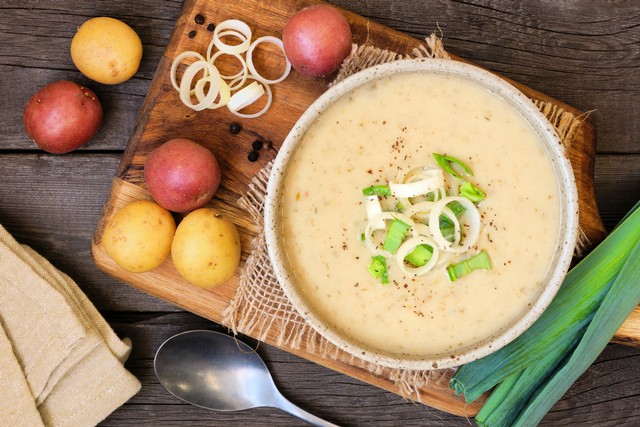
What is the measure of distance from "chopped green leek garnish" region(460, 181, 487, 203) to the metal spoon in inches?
30.4

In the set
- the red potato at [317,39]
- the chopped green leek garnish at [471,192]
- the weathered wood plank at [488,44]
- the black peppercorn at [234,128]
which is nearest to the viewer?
the chopped green leek garnish at [471,192]

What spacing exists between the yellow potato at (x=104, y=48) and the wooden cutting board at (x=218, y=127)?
0.36 feet

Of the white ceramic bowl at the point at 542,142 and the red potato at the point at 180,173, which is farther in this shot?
the red potato at the point at 180,173

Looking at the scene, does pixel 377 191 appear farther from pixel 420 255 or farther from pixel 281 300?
pixel 281 300

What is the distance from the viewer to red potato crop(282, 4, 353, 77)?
1.51m

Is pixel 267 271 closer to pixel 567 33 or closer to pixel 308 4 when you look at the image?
pixel 308 4

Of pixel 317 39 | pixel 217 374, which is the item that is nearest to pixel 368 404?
pixel 217 374

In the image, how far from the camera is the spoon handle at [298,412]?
1843mm

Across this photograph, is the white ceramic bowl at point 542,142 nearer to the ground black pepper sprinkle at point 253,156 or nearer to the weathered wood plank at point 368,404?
the ground black pepper sprinkle at point 253,156

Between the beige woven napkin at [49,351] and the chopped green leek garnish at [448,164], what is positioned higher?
the chopped green leek garnish at [448,164]

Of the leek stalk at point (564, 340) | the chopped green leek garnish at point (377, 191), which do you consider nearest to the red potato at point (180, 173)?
the chopped green leek garnish at point (377, 191)

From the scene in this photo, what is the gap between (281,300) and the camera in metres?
1.63

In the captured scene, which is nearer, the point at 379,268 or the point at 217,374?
the point at 379,268

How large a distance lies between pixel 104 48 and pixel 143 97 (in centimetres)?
19
